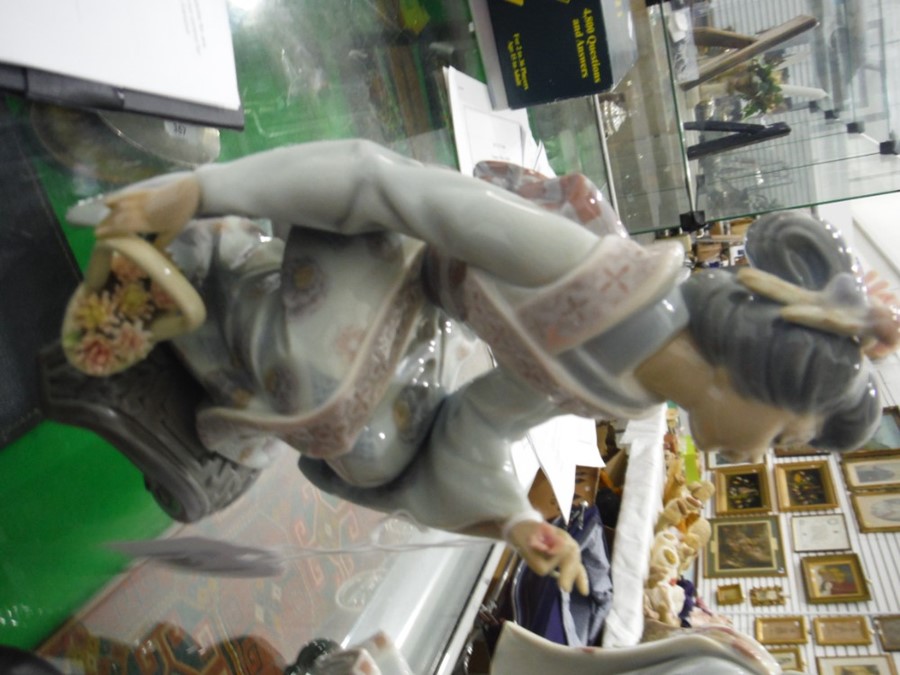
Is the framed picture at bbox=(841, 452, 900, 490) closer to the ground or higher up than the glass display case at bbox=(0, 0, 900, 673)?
closer to the ground

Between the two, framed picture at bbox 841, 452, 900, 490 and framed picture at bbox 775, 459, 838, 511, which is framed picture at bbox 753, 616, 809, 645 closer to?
framed picture at bbox 775, 459, 838, 511

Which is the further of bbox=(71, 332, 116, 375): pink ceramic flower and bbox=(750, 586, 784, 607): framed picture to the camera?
bbox=(750, 586, 784, 607): framed picture

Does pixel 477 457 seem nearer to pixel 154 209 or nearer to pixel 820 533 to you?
pixel 154 209

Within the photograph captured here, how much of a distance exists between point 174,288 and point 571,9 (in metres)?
1.00

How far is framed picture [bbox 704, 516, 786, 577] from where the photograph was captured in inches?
77.4

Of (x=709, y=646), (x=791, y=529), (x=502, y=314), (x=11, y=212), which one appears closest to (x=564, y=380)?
(x=502, y=314)

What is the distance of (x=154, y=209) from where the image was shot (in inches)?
14.4

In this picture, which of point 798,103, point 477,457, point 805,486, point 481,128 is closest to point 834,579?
point 805,486

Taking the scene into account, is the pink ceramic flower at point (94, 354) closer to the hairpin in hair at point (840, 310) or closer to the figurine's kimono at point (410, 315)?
the figurine's kimono at point (410, 315)

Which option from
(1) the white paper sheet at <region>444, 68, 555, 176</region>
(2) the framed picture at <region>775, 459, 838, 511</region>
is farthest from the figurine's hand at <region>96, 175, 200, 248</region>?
(2) the framed picture at <region>775, 459, 838, 511</region>

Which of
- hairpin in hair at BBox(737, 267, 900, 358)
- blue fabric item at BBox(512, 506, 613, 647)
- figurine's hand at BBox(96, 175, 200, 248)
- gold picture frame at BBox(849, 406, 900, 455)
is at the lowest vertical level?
gold picture frame at BBox(849, 406, 900, 455)

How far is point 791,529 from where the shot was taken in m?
2.06

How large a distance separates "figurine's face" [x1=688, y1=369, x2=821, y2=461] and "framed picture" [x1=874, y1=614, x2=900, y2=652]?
1.68 m

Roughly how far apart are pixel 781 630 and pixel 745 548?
0.29 meters
